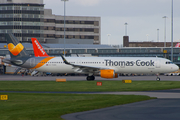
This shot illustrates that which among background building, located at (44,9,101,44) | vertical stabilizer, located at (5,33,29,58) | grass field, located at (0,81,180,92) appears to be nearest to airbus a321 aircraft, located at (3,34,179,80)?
vertical stabilizer, located at (5,33,29,58)

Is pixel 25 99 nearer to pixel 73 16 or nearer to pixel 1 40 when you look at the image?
pixel 1 40

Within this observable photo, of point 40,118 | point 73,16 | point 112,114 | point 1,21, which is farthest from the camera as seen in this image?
point 73,16

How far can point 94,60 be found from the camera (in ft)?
189

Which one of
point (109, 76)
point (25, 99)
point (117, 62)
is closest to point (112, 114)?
point (25, 99)

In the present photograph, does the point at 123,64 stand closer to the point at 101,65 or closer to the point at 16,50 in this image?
the point at 101,65

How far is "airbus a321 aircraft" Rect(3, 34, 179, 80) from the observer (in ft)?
181

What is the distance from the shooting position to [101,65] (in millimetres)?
56781

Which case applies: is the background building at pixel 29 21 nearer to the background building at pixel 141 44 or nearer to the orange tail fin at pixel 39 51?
the background building at pixel 141 44

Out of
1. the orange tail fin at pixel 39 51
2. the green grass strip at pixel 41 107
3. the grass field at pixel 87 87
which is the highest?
the orange tail fin at pixel 39 51

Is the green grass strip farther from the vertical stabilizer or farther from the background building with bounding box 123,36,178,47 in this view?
the background building with bounding box 123,36,178,47

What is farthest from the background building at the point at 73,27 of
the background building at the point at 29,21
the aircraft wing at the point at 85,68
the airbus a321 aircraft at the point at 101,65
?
the aircraft wing at the point at 85,68

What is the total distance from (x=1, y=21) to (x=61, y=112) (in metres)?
142

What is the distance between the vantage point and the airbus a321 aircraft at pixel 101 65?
55156 millimetres

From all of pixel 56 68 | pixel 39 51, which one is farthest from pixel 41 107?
pixel 39 51
